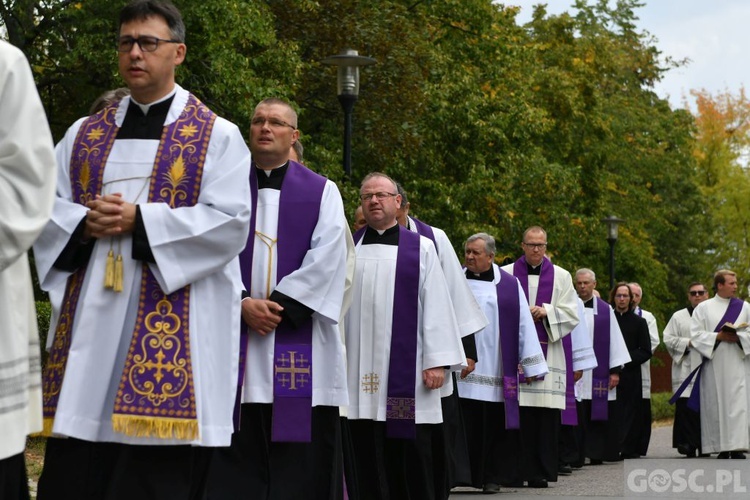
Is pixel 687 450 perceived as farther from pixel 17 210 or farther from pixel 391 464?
pixel 17 210

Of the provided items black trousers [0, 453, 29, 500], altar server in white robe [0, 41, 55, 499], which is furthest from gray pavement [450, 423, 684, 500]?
altar server in white robe [0, 41, 55, 499]

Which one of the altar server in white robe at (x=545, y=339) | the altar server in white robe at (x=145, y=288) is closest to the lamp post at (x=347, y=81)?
the altar server in white robe at (x=545, y=339)

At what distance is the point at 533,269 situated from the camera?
51.8 ft

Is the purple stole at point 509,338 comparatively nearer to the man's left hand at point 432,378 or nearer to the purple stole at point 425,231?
the purple stole at point 425,231

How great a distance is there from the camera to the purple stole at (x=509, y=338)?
14.1 m

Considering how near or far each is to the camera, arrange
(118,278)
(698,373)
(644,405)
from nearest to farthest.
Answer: (118,278), (698,373), (644,405)

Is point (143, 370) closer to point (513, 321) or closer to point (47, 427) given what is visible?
point (47, 427)

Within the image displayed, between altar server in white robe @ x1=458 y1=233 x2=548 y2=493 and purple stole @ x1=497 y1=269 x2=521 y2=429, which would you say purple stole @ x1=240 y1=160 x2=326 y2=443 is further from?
purple stole @ x1=497 y1=269 x2=521 y2=429

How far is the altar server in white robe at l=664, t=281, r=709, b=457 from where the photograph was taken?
20062 mm

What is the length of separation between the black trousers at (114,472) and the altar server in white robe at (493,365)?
25.5 ft

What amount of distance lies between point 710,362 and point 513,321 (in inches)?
266

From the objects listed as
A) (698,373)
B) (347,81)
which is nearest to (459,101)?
(698,373)

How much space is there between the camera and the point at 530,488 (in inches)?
571

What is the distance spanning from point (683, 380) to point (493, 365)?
7.11 m
